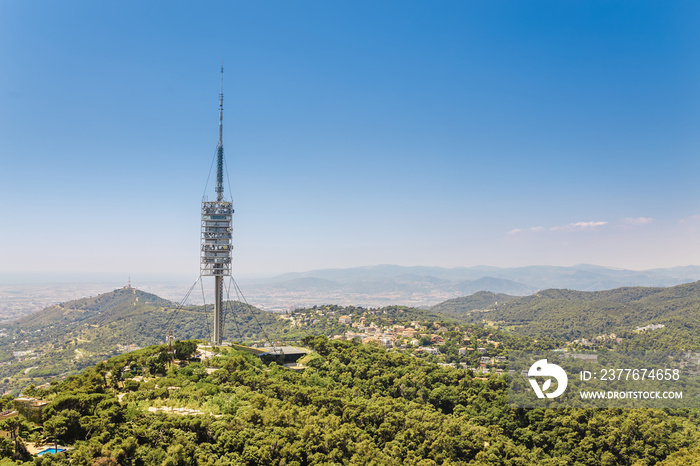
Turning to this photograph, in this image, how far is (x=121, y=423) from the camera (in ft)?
70.9

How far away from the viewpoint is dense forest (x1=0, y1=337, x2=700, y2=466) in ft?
67.7

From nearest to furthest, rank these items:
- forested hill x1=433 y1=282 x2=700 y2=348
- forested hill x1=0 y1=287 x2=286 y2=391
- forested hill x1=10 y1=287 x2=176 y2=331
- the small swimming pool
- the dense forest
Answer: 1. the small swimming pool
2. the dense forest
3. forested hill x1=433 y1=282 x2=700 y2=348
4. forested hill x1=0 y1=287 x2=286 y2=391
5. forested hill x1=10 y1=287 x2=176 y2=331

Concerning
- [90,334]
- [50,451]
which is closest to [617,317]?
[50,451]

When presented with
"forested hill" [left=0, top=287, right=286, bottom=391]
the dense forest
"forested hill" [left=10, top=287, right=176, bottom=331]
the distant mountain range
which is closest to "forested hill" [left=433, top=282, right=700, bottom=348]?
the distant mountain range

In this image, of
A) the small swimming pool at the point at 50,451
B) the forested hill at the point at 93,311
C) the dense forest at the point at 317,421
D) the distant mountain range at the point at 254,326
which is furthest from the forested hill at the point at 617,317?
the forested hill at the point at 93,311

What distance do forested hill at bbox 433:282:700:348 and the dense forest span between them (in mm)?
57003

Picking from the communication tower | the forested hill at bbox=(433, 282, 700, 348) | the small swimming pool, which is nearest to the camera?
the small swimming pool

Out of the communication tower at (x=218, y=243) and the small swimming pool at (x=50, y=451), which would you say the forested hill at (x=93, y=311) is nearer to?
the communication tower at (x=218, y=243)

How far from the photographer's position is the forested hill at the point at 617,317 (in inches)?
3457

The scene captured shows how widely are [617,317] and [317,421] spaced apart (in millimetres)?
116070

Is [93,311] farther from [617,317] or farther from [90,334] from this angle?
[617,317]

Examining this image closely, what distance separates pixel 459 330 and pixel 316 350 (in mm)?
49448

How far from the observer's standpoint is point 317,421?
25719 mm

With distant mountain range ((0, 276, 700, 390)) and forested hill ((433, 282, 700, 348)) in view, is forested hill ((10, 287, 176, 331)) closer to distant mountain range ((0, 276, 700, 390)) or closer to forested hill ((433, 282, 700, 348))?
distant mountain range ((0, 276, 700, 390))
